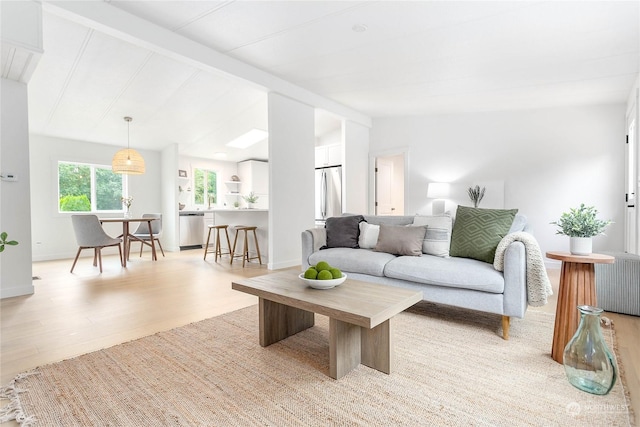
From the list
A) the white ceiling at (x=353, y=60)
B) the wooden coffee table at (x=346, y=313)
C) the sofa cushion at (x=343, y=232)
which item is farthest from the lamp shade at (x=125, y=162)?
the wooden coffee table at (x=346, y=313)

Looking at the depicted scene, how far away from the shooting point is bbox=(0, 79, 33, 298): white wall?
319 cm

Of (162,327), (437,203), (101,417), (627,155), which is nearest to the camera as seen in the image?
(101,417)

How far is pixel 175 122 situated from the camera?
571 centimetres

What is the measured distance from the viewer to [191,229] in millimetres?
7211

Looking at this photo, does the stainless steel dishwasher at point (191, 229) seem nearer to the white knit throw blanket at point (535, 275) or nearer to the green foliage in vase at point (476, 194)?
the green foliage in vase at point (476, 194)

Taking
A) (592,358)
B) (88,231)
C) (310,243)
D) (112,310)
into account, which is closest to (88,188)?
(88,231)

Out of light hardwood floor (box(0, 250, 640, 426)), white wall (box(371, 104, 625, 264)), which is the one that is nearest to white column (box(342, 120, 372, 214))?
white wall (box(371, 104, 625, 264))

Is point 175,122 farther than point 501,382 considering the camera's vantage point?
Yes

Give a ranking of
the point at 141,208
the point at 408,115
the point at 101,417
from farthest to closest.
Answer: the point at 141,208 → the point at 408,115 → the point at 101,417

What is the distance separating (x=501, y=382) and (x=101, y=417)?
6.07 feet

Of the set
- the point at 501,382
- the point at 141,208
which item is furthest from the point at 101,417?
the point at 141,208

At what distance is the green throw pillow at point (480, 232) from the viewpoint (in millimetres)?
2553

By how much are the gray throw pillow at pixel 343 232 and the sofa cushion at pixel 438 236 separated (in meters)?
0.74

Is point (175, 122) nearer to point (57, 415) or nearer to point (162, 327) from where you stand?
point (162, 327)
